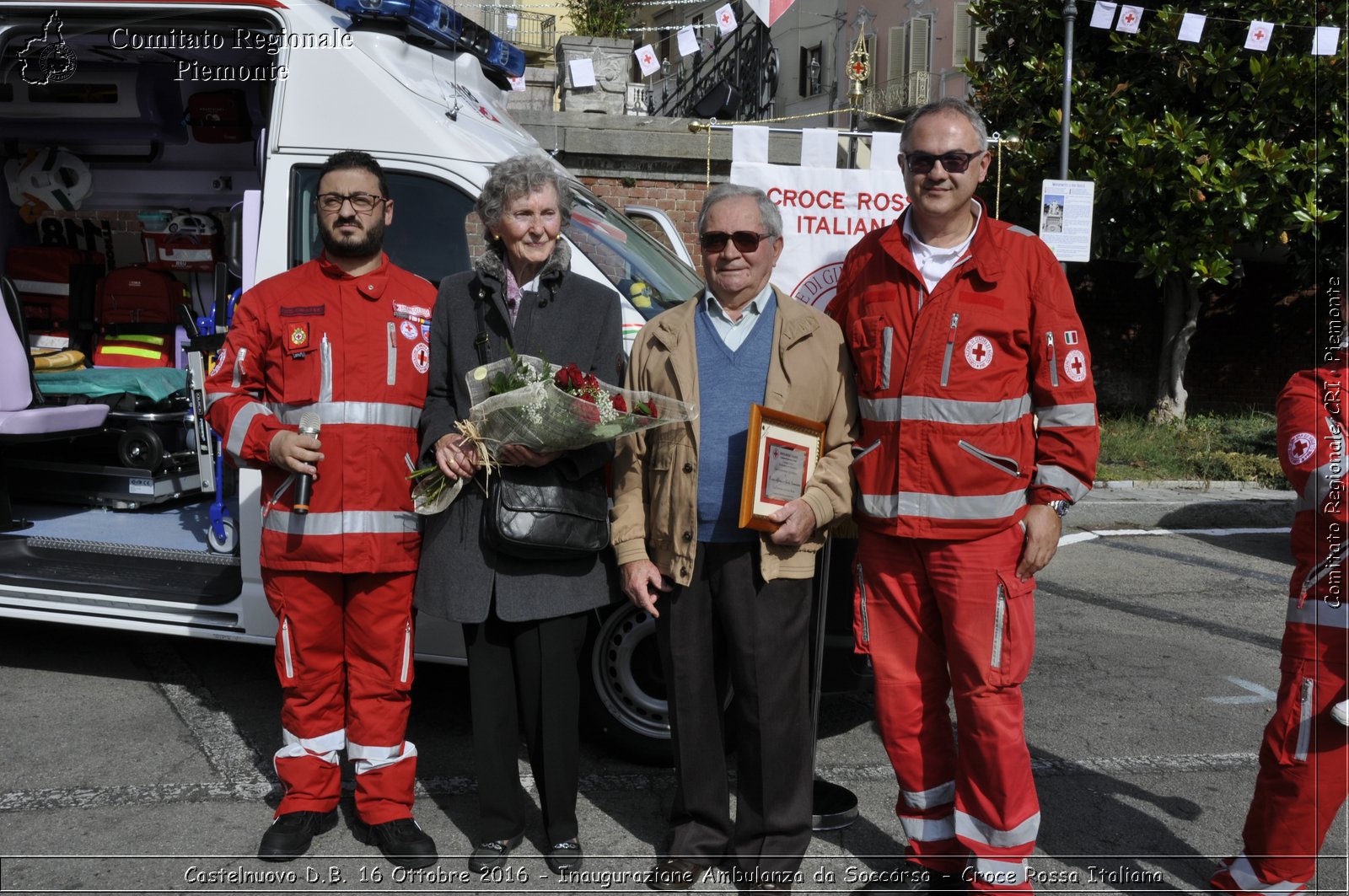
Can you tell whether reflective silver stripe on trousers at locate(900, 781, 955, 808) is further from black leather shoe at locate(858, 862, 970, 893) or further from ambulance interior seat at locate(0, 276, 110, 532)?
ambulance interior seat at locate(0, 276, 110, 532)

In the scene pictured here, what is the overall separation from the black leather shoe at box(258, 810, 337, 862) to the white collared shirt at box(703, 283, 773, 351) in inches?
81.5

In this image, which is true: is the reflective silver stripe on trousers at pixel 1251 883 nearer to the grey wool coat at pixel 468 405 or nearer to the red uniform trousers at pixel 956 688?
the red uniform trousers at pixel 956 688

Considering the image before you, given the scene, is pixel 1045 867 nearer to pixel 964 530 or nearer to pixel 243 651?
pixel 964 530

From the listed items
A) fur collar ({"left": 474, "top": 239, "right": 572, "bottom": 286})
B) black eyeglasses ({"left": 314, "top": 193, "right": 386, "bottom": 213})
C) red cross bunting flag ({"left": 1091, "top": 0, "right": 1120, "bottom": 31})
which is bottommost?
fur collar ({"left": 474, "top": 239, "right": 572, "bottom": 286})

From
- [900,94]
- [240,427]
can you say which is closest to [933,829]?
[240,427]

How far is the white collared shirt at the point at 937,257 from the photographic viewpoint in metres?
3.23

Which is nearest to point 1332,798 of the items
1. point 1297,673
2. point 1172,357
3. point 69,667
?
point 1297,673

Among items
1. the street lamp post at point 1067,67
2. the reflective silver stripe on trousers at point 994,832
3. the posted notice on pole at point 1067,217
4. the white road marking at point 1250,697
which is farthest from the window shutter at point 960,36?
the reflective silver stripe on trousers at point 994,832

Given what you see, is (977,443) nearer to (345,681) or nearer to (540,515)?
(540,515)

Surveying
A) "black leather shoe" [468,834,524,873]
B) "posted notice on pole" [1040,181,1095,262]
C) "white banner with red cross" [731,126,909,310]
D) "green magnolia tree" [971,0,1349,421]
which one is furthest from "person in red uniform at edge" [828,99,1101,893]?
"green magnolia tree" [971,0,1349,421]

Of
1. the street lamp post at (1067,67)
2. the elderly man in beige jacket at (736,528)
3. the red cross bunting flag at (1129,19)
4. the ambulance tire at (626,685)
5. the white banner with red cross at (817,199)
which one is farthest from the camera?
the red cross bunting flag at (1129,19)

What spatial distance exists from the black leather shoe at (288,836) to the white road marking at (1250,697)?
4.05 metres

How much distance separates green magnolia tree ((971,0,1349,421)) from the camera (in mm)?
12320

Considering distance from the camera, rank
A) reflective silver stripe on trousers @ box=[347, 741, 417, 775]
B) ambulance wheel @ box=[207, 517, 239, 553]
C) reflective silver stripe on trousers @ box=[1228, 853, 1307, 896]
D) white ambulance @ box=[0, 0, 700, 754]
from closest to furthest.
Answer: reflective silver stripe on trousers @ box=[1228, 853, 1307, 896]
reflective silver stripe on trousers @ box=[347, 741, 417, 775]
white ambulance @ box=[0, 0, 700, 754]
ambulance wheel @ box=[207, 517, 239, 553]
